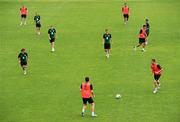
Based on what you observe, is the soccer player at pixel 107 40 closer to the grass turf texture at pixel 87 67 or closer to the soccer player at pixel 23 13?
the grass turf texture at pixel 87 67

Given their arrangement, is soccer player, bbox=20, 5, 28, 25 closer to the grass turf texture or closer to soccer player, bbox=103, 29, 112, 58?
the grass turf texture

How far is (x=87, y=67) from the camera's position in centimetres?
4328

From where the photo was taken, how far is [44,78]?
40.6 meters

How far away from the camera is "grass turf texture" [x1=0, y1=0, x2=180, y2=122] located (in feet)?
109

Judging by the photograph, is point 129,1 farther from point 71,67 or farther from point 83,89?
point 83,89

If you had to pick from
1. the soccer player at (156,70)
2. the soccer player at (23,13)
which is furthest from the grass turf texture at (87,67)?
the soccer player at (156,70)

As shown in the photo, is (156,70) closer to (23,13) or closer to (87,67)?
(87,67)

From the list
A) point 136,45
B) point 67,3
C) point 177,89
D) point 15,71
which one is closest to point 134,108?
point 177,89

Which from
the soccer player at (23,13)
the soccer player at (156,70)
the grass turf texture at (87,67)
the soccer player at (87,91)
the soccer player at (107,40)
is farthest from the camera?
the soccer player at (23,13)

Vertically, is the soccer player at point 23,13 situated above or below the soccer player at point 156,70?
above

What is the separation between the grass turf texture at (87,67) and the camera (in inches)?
1305

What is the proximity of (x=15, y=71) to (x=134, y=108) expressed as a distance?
12281 mm

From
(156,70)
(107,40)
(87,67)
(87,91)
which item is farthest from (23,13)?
(87,91)

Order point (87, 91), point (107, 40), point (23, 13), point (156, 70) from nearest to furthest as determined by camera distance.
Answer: point (87, 91), point (156, 70), point (107, 40), point (23, 13)
